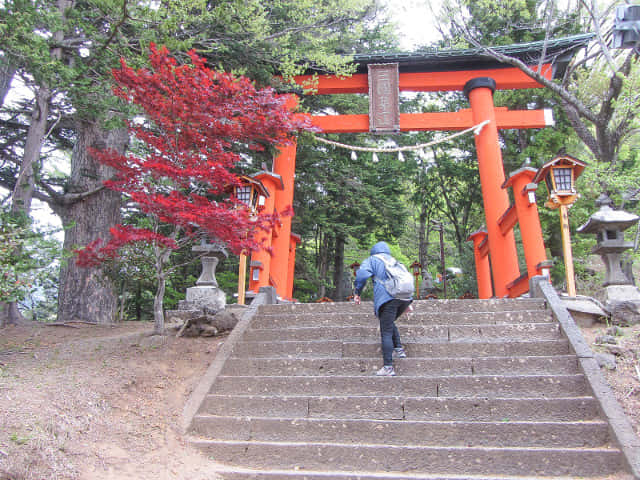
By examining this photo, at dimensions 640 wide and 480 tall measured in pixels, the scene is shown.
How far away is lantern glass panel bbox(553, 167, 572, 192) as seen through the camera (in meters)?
6.26

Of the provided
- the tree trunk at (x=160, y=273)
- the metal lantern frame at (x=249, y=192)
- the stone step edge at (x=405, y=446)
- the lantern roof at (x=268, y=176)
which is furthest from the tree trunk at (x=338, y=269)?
the stone step edge at (x=405, y=446)

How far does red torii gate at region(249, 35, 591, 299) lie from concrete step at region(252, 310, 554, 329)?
86.2 inches

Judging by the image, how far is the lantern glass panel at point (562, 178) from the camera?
20.5 feet

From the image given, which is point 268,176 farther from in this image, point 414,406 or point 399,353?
point 414,406

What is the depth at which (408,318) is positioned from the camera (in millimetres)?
5000

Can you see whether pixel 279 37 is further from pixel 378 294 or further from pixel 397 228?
pixel 397 228

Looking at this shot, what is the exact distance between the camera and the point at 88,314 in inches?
287

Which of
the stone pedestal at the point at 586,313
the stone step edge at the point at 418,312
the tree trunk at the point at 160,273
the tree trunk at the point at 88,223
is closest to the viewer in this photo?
the stone step edge at the point at 418,312

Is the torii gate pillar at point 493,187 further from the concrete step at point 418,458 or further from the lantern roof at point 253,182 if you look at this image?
the concrete step at point 418,458

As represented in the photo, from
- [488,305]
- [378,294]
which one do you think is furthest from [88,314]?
[488,305]

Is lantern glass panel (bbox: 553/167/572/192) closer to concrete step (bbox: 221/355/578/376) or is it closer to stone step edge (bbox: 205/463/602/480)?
concrete step (bbox: 221/355/578/376)

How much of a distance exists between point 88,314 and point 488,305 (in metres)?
6.38

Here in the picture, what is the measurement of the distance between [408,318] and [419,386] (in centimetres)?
123

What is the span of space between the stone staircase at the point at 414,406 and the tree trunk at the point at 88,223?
3.83m
